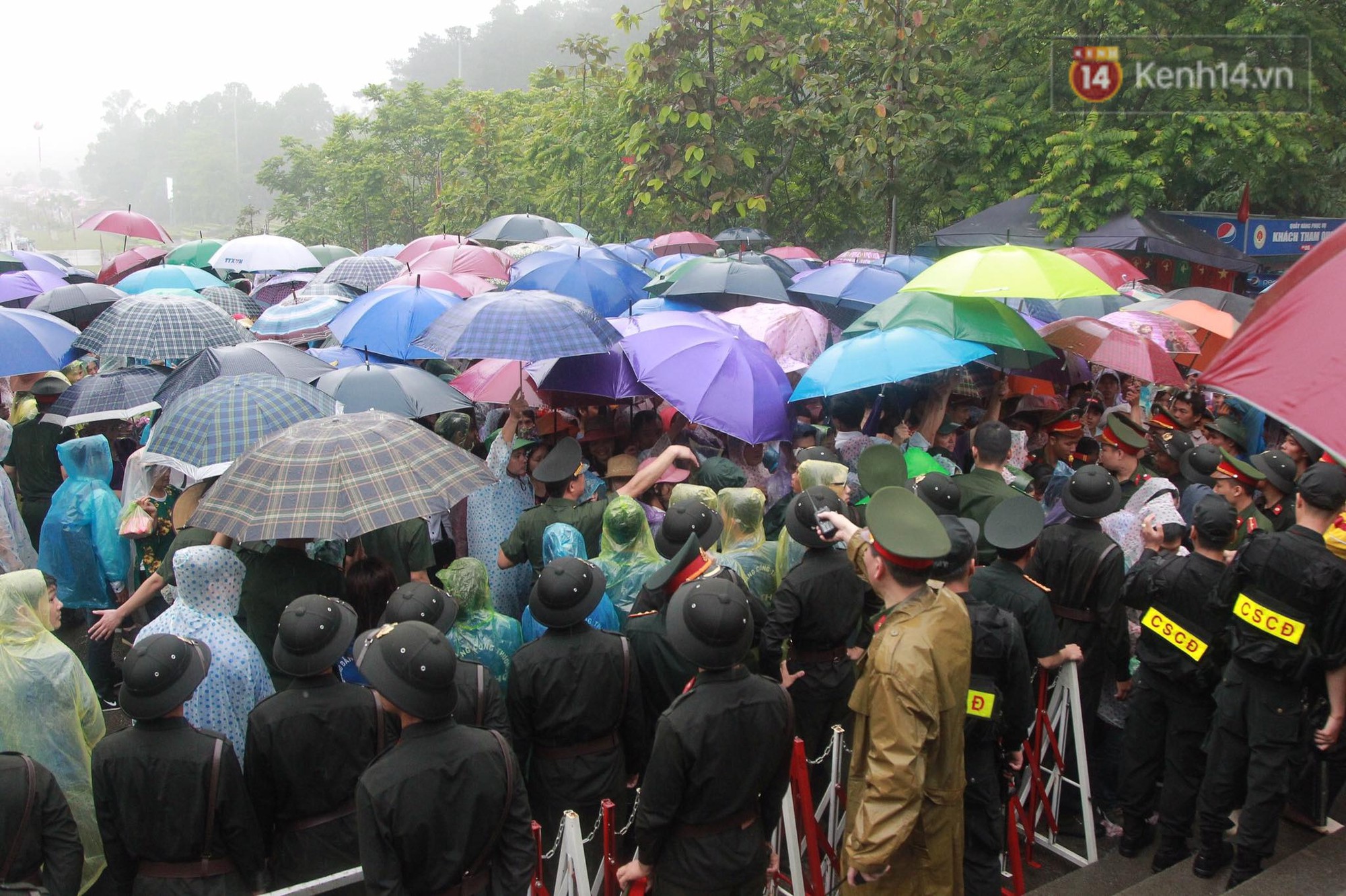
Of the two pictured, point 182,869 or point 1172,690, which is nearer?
point 182,869

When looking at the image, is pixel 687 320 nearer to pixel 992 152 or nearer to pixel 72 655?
pixel 72 655

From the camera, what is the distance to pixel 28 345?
650 cm

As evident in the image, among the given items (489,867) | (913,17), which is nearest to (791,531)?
(489,867)

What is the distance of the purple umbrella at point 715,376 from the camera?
18.8 ft

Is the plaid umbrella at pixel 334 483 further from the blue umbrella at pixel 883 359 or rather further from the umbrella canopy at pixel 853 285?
the umbrella canopy at pixel 853 285

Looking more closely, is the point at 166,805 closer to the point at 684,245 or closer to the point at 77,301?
the point at 77,301

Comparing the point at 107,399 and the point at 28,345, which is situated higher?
the point at 28,345

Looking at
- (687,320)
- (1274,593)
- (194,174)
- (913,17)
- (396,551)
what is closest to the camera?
(1274,593)

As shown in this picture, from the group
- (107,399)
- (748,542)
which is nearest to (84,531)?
(107,399)

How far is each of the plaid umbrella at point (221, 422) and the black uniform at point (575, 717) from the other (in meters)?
1.69

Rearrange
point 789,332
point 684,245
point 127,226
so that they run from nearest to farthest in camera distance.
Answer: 1. point 789,332
2. point 127,226
3. point 684,245

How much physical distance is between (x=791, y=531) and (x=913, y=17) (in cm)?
1315

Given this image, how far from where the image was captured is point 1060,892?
14.0 feet

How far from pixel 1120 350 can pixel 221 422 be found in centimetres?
569
